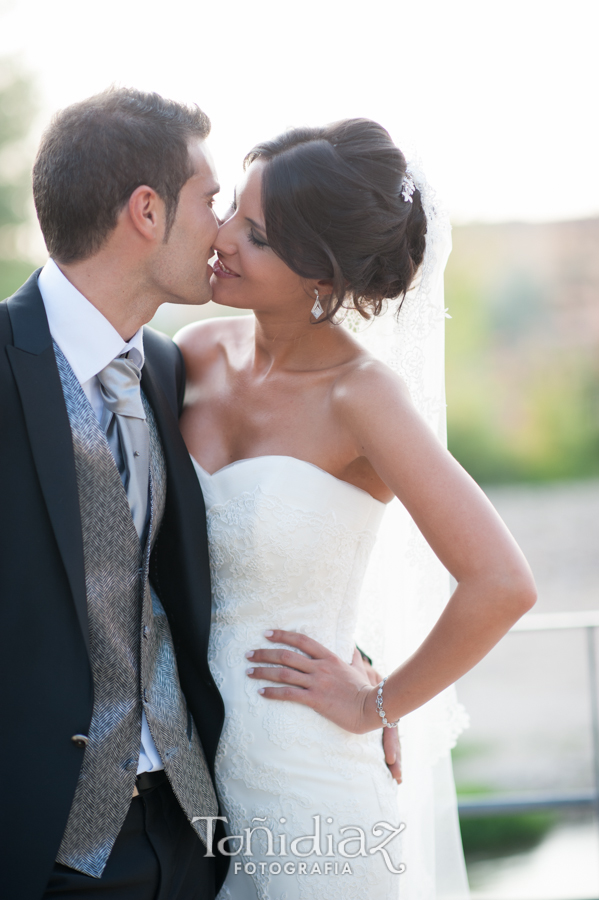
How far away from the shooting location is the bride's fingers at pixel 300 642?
79.4 inches

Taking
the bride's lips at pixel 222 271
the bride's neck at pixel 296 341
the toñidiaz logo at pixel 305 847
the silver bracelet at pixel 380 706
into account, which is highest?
the bride's lips at pixel 222 271

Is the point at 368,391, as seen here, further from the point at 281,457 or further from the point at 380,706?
the point at 380,706

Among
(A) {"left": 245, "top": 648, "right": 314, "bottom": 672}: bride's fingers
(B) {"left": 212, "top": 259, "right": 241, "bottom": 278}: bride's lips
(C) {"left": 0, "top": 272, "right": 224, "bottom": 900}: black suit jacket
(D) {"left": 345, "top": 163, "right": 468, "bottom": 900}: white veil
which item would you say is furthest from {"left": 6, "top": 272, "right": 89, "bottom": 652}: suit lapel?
(D) {"left": 345, "top": 163, "right": 468, "bottom": 900}: white veil

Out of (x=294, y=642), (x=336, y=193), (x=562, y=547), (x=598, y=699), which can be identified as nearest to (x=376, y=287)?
(x=336, y=193)

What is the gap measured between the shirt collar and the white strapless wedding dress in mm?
507

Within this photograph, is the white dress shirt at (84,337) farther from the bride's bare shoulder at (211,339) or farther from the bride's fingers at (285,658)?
the bride's bare shoulder at (211,339)

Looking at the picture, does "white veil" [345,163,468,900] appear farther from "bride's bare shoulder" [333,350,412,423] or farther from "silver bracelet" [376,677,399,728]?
"silver bracelet" [376,677,399,728]

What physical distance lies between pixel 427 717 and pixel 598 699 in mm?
1016

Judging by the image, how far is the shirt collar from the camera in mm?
1709

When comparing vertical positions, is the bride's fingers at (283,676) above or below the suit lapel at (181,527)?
below

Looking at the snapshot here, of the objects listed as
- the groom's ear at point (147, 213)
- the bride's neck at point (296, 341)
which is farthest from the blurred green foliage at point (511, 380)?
the groom's ear at point (147, 213)

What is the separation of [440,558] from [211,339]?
1056 millimetres

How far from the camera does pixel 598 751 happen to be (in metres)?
3.00

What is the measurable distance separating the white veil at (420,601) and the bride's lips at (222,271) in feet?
1.59
